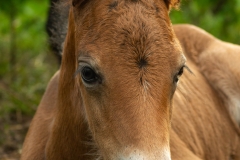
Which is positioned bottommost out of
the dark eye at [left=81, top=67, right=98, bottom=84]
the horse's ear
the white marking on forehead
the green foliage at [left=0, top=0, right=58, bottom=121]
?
the green foliage at [left=0, top=0, right=58, bottom=121]

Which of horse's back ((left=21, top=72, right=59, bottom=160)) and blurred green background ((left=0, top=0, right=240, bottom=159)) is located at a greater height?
horse's back ((left=21, top=72, right=59, bottom=160))

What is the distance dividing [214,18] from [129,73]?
7.22 meters

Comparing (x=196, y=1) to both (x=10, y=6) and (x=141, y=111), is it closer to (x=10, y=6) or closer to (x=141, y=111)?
(x=10, y=6)

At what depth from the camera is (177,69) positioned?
389 cm

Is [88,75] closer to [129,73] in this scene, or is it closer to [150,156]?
[129,73]

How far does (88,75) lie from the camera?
12.8ft

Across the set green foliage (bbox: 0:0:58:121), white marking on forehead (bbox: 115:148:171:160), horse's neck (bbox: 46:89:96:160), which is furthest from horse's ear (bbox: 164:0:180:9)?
green foliage (bbox: 0:0:58:121)

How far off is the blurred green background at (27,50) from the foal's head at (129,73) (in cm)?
282

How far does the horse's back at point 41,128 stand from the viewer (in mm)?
5230

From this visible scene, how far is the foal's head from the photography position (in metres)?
3.65

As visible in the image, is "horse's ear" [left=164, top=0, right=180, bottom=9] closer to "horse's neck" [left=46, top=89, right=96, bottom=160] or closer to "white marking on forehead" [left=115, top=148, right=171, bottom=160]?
"horse's neck" [left=46, top=89, right=96, bottom=160]

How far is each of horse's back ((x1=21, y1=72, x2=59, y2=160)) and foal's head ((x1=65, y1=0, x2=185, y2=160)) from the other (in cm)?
123

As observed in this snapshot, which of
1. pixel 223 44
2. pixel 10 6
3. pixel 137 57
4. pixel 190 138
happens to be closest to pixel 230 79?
pixel 223 44

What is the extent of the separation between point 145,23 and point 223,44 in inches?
A: 132
